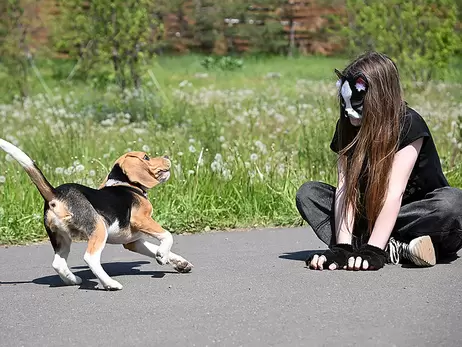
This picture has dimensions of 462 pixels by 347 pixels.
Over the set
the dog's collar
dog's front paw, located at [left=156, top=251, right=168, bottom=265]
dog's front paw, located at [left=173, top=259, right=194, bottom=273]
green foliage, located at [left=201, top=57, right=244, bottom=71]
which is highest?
the dog's collar

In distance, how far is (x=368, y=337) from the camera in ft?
12.5

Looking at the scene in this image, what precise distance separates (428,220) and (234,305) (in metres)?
1.33

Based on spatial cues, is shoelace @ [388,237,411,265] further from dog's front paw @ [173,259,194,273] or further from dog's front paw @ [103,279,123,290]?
dog's front paw @ [103,279,123,290]

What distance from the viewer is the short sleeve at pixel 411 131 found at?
5078 mm

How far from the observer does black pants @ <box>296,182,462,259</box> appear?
5.07 meters

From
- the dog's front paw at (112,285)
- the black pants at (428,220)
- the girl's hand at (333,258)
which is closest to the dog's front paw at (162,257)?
the dog's front paw at (112,285)

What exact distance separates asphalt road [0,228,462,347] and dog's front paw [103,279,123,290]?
0.06 meters

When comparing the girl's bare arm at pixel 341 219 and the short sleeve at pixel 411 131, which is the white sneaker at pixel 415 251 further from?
the short sleeve at pixel 411 131

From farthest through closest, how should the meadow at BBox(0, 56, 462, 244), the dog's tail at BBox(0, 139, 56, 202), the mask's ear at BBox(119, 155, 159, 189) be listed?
1. the meadow at BBox(0, 56, 462, 244)
2. the mask's ear at BBox(119, 155, 159, 189)
3. the dog's tail at BBox(0, 139, 56, 202)

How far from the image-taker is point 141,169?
519 centimetres

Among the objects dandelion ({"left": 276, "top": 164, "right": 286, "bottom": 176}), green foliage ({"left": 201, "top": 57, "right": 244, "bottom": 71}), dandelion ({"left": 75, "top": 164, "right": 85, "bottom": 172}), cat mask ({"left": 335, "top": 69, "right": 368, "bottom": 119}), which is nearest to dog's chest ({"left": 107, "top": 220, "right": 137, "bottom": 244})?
cat mask ({"left": 335, "top": 69, "right": 368, "bottom": 119})

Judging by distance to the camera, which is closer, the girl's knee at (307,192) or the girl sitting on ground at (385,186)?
the girl sitting on ground at (385,186)

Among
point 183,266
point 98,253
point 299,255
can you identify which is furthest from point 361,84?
point 98,253

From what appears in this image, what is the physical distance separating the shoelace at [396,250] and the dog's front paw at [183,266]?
1.17 metres
